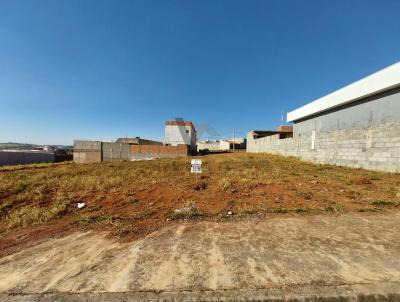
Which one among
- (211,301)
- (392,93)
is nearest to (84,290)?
(211,301)

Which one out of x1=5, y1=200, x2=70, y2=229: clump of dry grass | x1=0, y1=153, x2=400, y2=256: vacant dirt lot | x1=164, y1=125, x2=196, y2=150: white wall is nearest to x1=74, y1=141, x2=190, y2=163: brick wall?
x1=164, y1=125, x2=196, y2=150: white wall

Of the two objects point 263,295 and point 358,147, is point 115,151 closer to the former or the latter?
point 358,147

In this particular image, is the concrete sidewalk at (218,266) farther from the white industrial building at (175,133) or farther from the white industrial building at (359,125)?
the white industrial building at (175,133)

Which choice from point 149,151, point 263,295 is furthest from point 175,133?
point 263,295

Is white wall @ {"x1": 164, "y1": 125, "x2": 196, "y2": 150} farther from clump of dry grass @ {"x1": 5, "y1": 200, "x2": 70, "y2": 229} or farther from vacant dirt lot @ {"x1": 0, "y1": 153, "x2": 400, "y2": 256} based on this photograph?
clump of dry grass @ {"x1": 5, "y1": 200, "x2": 70, "y2": 229}

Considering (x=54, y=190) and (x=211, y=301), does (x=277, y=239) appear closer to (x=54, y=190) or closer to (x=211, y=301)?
(x=211, y=301)

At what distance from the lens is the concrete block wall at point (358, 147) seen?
8407mm

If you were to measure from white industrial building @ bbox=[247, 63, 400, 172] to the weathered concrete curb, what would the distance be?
30.0ft

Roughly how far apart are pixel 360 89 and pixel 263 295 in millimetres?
11776

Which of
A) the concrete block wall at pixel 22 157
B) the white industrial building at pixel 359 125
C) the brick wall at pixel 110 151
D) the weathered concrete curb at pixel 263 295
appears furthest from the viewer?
the brick wall at pixel 110 151

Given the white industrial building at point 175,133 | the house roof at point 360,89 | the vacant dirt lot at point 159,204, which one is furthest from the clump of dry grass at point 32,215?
the white industrial building at point 175,133

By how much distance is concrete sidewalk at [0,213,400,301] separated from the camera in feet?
6.31

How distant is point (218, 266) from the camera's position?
7.56 feet

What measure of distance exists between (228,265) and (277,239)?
1040 mm
